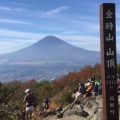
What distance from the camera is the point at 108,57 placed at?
644cm

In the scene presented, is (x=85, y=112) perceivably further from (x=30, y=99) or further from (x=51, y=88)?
(x=51, y=88)

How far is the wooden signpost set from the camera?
6.43 m

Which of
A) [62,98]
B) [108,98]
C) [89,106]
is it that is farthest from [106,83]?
[62,98]

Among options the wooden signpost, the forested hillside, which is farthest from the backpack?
the forested hillside

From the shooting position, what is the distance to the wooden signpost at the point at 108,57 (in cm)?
643

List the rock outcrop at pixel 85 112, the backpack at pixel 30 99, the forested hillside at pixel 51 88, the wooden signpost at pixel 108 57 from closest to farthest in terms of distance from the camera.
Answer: the wooden signpost at pixel 108 57 < the rock outcrop at pixel 85 112 < the backpack at pixel 30 99 < the forested hillside at pixel 51 88

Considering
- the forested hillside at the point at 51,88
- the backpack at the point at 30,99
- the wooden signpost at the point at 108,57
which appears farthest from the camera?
the forested hillside at the point at 51,88

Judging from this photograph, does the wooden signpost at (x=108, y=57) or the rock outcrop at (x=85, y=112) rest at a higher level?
the wooden signpost at (x=108, y=57)

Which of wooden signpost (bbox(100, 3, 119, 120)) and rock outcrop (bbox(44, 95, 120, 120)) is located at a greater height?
wooden signpost (bbox(100, 3, 119, 120))

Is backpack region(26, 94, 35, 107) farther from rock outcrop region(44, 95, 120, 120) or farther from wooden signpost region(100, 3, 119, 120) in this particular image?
wooden signpost region(100, 3, 119, 120)

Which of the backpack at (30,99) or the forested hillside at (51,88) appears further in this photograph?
the forested hillside at (51,88)

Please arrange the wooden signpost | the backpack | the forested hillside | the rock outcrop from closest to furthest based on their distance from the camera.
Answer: the wooden signpost, the rock outcrop, the backpack, the forested hillside

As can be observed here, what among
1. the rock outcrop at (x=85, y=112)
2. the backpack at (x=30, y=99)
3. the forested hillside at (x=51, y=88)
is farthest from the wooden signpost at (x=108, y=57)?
the forested hillside at (x=51, y=88)

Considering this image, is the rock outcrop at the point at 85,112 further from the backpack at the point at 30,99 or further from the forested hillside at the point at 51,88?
the forested hillside at the point at 51,88
